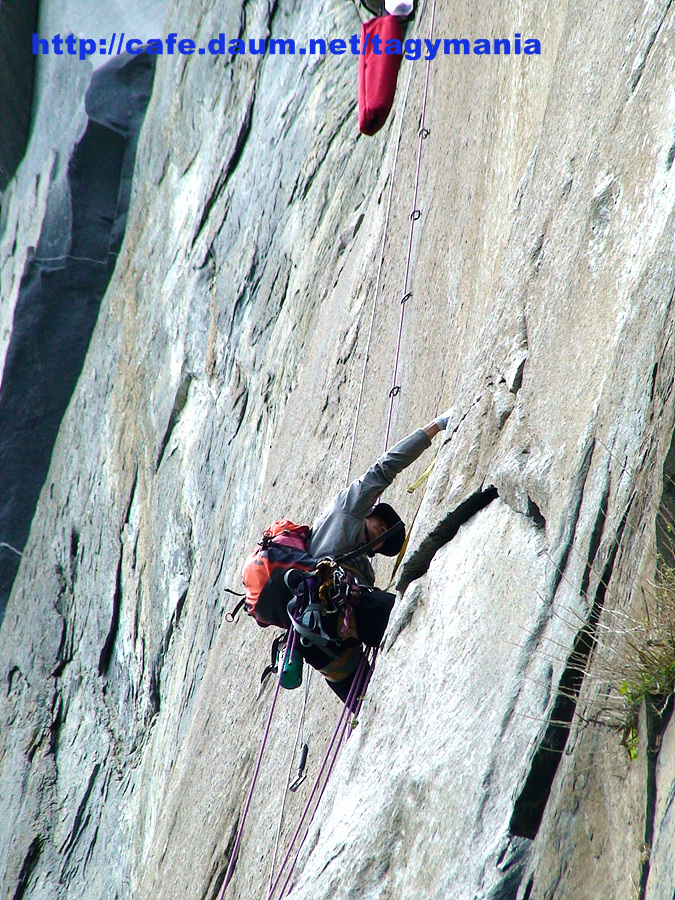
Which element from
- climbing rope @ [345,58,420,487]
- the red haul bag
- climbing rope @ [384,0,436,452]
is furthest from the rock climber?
the red haul bag

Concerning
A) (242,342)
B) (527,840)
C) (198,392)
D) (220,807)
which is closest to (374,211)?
(242,342)

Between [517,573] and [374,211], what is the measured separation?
533 centimetres

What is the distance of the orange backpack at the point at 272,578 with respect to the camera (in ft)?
15.1

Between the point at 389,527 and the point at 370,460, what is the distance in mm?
1242

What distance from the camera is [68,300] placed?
50.2ft

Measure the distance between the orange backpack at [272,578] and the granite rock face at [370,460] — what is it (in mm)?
772

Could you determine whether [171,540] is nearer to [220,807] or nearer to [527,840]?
[220,807]

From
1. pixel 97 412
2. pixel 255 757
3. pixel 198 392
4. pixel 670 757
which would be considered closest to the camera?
pixel 670 757

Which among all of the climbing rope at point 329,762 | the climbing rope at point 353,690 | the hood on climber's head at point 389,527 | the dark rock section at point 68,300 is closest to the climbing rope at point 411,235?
the climbing rope at point 353,690

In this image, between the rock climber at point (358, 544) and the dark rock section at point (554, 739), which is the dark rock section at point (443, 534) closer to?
the rock climber at point (358, 544)

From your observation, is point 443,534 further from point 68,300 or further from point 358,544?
point 68,300

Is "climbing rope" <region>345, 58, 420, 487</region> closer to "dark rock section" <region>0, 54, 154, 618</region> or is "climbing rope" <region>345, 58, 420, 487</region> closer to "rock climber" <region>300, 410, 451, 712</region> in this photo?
"rock climber" <region>300, 410, 451, 712</region>

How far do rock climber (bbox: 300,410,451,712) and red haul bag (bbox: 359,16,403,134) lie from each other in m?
4.49

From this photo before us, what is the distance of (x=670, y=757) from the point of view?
234 cm
